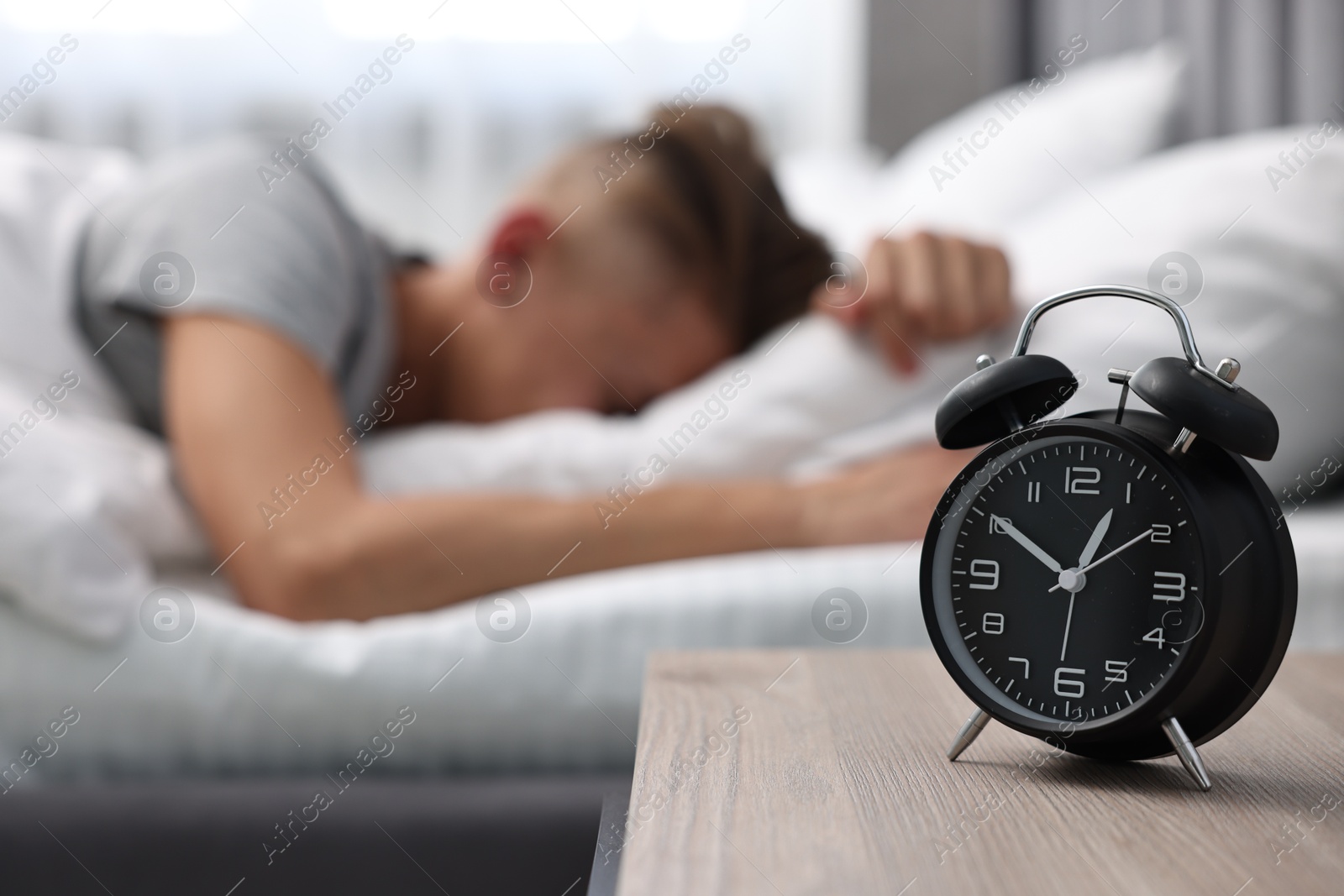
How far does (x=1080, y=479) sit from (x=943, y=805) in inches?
6.4

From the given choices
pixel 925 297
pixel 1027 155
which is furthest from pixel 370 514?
pixel 1027 155

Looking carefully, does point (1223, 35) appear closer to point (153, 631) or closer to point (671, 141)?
point (671, 141)

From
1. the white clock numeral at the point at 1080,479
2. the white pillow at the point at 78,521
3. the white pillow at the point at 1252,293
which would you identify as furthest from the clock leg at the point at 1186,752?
the white pillow at the point at 78,521

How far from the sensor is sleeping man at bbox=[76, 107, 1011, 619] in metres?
0.90

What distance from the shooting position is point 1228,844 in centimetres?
38

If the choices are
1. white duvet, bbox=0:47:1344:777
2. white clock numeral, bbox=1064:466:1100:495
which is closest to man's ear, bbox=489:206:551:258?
white duvet, bbox=0:47:1344:777

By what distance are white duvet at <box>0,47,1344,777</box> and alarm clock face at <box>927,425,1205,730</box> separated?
0.33 meters

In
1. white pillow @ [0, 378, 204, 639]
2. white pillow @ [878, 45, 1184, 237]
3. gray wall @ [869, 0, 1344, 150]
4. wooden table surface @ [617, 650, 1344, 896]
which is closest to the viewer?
wooden table surface @ [617, 650, 1344, 896]

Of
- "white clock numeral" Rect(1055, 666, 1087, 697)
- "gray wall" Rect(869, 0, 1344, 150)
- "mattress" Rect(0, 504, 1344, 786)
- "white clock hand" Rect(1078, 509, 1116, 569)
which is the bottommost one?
"mattress" Rect(0, 504, 1344, 786)

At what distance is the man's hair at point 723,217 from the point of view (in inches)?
50.1

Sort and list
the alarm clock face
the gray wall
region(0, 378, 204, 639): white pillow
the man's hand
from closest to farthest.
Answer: the alarm clock face
region(0, 378, 204, 639): white pillow
the man's hand
the gray wall

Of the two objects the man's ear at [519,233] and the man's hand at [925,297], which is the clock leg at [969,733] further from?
the man's ear at [519,233]

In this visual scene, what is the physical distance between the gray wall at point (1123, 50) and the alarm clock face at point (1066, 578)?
131 centimetres

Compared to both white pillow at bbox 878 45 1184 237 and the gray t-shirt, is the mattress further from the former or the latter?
white pillow at bbox 878 45 1184 237
